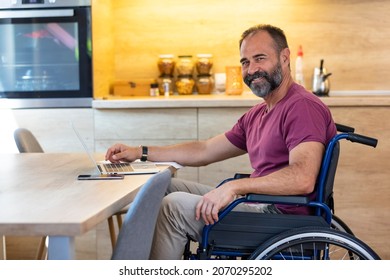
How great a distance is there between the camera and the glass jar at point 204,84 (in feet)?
14.5

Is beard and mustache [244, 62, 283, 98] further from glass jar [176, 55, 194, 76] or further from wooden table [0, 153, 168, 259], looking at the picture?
glass jar [176, 55, 194, 76]

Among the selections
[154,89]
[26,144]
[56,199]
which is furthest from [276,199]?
[154,89]

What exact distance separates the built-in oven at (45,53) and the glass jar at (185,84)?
0.64 meters

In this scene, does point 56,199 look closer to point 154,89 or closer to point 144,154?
point 144,154

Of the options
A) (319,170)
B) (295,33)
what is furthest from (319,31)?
(319,170)

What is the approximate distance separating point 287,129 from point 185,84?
213cm

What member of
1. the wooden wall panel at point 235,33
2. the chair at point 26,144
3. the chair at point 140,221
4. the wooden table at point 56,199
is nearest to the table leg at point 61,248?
the wooden table at point 56,199

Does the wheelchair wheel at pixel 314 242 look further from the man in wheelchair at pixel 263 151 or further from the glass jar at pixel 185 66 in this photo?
the glass jar at pixel 185 66

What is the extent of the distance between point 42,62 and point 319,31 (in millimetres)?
1656

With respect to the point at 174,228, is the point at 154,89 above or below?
above

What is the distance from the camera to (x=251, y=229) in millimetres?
2248

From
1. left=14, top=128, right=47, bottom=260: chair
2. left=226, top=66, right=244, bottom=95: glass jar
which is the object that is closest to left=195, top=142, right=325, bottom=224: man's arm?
left=14, top=128, right=47, bottom=260: chair

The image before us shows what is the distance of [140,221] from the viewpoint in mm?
1734

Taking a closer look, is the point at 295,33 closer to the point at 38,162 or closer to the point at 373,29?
the point at 373,29
